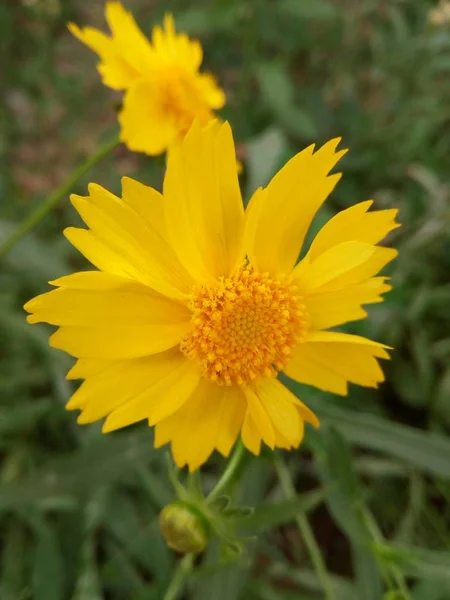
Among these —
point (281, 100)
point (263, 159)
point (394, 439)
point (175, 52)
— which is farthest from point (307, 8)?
point (394, 439)

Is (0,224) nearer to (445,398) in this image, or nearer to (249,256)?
(249,256)

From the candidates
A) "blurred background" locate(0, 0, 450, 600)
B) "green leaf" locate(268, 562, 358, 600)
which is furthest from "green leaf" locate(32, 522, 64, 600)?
"green leaf" locate(268, 562, 358, 600)

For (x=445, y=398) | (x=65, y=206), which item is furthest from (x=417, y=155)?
(x=65, y=206)

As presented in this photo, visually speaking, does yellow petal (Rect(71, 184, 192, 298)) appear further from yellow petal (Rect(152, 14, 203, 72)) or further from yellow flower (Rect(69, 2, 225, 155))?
yellow petal (Rect(152, 14, 203, 72))

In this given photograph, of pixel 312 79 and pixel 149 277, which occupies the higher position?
pixel 312 79

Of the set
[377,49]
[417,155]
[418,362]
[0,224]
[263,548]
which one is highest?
[377,49]

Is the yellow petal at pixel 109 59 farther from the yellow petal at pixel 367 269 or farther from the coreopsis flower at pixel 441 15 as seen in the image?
the coreopsis flower at pixel 441 15
